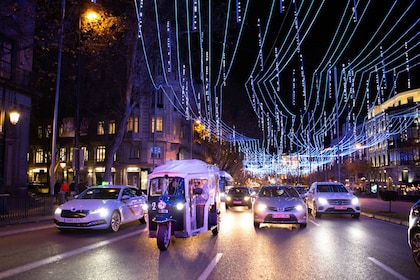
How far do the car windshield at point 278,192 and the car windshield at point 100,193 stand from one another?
558 centimetres

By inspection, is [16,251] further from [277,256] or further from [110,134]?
[110,134]

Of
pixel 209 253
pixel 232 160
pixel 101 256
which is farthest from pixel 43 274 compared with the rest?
pixel 232 160

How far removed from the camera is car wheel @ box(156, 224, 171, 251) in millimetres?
9648

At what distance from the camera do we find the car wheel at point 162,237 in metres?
9.65

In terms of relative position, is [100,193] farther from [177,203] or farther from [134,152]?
[134,152]

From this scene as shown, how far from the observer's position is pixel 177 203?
412 inches

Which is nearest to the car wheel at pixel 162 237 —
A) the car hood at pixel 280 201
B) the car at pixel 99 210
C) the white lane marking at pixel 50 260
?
the white lane marking at pixel 50 260

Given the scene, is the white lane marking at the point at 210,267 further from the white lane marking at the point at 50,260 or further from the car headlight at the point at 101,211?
the car headlight at the point at 101,211

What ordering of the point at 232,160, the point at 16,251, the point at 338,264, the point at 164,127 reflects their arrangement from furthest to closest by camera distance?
1. the point at 232,160
2. the point at 164,127
3. the point at 16,251
4. the point at 338,264

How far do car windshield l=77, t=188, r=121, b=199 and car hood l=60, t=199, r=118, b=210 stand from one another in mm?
673

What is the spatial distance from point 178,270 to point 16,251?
4426 mm

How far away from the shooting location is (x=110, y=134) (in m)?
51.2

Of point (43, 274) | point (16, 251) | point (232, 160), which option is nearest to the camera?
point (43, 274)

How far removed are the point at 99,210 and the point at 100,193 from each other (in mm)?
1933
